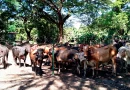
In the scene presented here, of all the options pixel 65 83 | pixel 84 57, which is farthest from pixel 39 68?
pixel 65 83

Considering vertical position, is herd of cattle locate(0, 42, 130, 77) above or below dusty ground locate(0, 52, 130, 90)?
above

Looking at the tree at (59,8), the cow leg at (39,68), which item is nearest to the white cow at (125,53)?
the cow leg at (39,68)

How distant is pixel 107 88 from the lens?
9578 mm

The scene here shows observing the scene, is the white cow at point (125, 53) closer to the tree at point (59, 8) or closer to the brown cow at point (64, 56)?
the brown cow at point (64, 56)

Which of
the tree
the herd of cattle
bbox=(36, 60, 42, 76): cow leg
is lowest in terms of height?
bbox=(36, 60, 42, 76): cow leg

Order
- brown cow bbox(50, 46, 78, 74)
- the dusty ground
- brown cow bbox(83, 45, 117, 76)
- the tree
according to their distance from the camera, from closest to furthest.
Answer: the dusty ground
brown cow bbox(83, 45, 117, 76)
brown cow bbox(50, 46, 78, 74)
the tree

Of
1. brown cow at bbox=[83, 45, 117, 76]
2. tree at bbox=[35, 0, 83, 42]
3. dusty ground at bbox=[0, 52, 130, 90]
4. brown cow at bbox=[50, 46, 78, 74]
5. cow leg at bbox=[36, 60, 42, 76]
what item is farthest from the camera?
tree at bbox=[35, 0, 83, 42]

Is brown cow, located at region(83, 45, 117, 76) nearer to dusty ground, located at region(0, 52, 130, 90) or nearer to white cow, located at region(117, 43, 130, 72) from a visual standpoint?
dusty ground, located at region(0, 52, 130, 90)

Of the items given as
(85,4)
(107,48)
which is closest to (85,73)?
(107,48)

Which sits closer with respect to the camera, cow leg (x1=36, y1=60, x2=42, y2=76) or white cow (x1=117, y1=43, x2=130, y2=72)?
cow leg (x1=36, y1=60, x2=42, y2=76)

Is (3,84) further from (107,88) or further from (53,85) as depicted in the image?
(107,88)

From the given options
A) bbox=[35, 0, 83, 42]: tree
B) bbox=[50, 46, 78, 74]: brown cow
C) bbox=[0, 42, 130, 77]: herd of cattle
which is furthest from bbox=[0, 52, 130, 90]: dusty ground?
bbox=[35, 0, 83, 42]: tree

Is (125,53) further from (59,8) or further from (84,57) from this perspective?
(59,8)

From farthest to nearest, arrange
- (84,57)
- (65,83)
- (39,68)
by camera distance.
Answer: (39,68) → (84,57) → (65,83)
